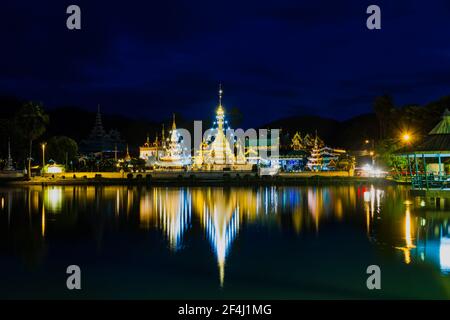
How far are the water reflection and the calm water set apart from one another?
0.04 meters

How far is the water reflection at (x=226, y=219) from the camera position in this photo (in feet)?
44.6

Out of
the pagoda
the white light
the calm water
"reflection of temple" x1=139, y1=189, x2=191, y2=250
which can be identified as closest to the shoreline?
the pagoda

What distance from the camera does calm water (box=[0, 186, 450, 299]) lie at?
31.2ft

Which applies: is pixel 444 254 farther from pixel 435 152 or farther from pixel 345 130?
pixel 345 130

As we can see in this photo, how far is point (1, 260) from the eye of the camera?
39.5ft

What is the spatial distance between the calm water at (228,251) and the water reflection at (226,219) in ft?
0.14

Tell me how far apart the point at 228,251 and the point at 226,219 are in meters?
6.16

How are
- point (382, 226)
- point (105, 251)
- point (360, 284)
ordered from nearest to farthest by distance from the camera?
point (360, 284) < point (105, 251) < point (382, 226)

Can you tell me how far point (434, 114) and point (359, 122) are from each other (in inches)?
3487

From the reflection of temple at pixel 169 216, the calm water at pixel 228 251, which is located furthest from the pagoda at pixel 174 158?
the calm water at pixel 228 251

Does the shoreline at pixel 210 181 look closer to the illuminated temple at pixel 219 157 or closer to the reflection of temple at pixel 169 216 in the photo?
the illuminated temple at pixel 219 157
